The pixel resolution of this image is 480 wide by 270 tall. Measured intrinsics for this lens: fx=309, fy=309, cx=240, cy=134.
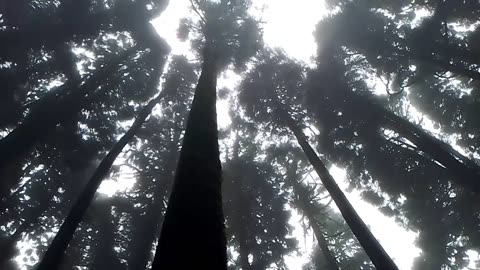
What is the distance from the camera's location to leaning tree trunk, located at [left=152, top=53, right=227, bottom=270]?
85.1 inches

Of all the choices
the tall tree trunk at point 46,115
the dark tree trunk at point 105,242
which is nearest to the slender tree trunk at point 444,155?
the tall tree trunk at point 46,115

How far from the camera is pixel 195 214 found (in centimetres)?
260

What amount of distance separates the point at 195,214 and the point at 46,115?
13.9m

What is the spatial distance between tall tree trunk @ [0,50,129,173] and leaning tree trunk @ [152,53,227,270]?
1092cm

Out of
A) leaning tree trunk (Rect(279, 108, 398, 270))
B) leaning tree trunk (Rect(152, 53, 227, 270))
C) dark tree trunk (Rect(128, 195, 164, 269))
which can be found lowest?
leaning tree trunk (Rect(152, 53, 227, 270))

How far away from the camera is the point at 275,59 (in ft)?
62.5

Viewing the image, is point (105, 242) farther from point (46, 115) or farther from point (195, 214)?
point (195, 214)

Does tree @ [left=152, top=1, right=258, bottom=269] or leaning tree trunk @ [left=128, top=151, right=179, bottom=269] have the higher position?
leaning tree trunk @ [left=128, top=151, right=179, bottom=269]

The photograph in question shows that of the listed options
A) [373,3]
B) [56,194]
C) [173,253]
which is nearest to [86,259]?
[56,194]

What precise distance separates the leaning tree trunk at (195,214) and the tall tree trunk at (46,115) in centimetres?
1092

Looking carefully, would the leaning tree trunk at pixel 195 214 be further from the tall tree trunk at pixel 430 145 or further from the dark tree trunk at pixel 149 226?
the dark tree trunk at pixel 149 226

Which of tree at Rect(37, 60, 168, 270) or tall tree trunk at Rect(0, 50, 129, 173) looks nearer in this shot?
tree at Rect(37, 60, 168, 270)

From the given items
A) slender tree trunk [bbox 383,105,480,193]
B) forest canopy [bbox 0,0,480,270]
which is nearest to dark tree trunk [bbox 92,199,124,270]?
forest canopy [bbox 0,0,480,270]

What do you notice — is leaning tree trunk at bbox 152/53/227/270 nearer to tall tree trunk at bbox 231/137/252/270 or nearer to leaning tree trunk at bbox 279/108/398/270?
leaning tree trunk at bbox 279/108/398/270
